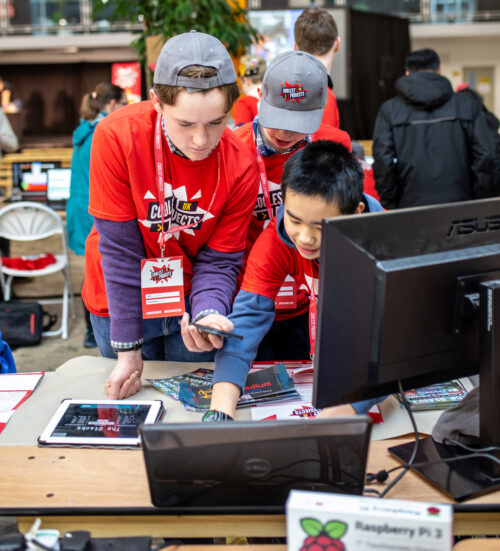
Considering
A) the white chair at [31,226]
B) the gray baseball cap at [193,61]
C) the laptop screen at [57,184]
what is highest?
the gray baseball cap at [193,61]

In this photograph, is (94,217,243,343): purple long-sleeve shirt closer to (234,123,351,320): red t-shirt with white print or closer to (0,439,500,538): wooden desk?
(234,123,351,320): red t-shirt with white print

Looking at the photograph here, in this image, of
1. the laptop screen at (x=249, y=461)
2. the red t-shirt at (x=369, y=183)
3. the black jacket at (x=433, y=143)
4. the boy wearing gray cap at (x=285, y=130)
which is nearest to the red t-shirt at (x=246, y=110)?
the red t-shirt at (x=369, y=183)

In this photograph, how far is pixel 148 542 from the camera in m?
1.06

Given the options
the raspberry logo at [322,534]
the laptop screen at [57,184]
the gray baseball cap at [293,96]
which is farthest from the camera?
the laptop screen at [57,184]

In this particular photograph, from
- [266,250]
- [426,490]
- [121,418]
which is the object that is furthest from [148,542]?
[266,250]

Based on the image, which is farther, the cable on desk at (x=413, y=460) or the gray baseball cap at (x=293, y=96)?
the gray baseball cap at (x=293, y=96)

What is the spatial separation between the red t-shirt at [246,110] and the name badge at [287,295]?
Result: 1.72m

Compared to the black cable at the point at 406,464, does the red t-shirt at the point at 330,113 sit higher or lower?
higher

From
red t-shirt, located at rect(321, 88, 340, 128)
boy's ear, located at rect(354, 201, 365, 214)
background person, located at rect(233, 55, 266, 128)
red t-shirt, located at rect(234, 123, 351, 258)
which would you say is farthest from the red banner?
boy's ear, located at rect(354, 201, 365, 214)

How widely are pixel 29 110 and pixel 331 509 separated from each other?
45.2 feet

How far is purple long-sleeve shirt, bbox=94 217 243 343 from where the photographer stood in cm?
157

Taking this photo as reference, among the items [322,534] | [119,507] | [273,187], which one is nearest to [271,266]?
[273,187]

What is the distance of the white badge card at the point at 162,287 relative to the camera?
161 cm

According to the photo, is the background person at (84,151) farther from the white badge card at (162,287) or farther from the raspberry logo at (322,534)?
the raspberry logo at (322,534)
